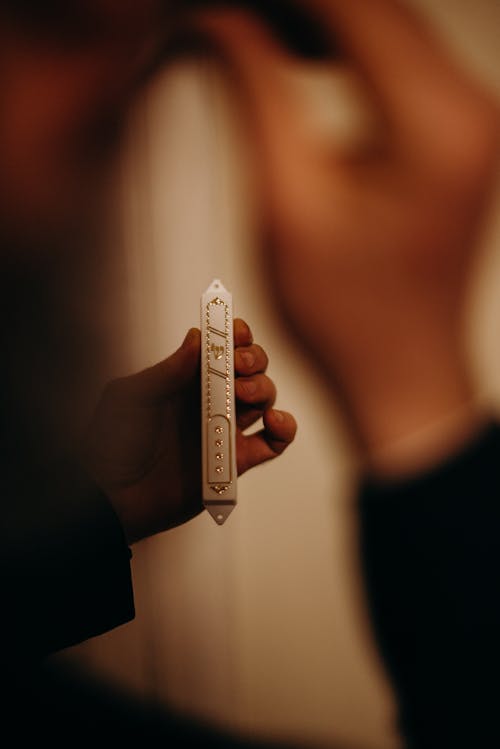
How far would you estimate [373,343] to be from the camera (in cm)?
81

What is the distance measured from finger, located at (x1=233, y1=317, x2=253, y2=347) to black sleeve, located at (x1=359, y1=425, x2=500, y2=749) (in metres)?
0.28

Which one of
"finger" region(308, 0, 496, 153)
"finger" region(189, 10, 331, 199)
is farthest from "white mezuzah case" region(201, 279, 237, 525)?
"finger" region(308, 0, 496, 153)

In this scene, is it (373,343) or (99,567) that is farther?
(373,343)

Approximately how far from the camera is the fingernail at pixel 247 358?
739 millimetres

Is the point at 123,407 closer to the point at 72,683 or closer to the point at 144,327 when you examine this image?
the point at 144,327

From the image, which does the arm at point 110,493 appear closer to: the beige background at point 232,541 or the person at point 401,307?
the beige background at point 232,541

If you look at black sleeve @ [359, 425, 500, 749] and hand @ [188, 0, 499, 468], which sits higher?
hand @ [188, 0, 499, 468]

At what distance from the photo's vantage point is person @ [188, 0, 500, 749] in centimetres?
79

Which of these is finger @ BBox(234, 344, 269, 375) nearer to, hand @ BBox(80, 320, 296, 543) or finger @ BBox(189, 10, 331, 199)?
hand @ BBox(80, 320, 296, 543)

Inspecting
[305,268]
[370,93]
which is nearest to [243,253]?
[305,268]

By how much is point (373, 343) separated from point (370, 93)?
0.38 meters

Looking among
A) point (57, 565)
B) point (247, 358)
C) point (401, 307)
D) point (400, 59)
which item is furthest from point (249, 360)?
point (400, 59)

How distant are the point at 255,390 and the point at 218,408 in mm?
70

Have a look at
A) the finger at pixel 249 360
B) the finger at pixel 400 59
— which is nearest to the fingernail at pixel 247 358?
the finger at pixel 249 360
